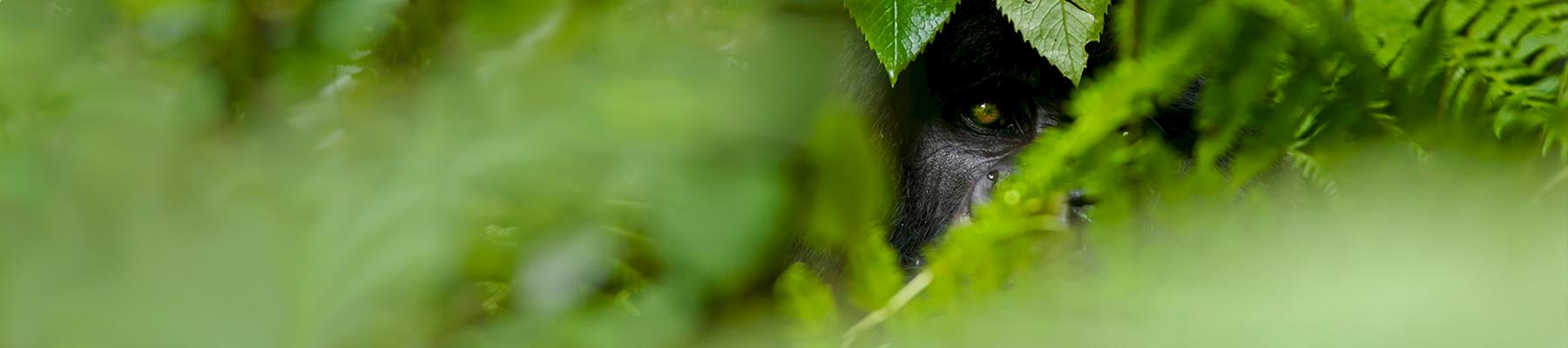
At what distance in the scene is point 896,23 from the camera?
78cm

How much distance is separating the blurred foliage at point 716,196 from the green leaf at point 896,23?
0.26 meters

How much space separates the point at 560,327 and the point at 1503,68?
0.36 metres

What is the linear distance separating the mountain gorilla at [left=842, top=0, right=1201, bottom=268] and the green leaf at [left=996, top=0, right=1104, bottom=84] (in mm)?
505

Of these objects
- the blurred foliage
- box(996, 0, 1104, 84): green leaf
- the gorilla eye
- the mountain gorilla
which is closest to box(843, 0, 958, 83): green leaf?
box(996, 0, 1104, 84): green leaf

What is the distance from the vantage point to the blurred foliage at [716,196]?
276mm

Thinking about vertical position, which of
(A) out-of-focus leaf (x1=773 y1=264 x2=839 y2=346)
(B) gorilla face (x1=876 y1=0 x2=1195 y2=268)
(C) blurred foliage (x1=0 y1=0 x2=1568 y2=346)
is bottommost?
(B) gorilla face (x1=876 y1=0 x2=1195 y2=268)

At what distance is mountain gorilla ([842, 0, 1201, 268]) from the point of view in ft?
4.53

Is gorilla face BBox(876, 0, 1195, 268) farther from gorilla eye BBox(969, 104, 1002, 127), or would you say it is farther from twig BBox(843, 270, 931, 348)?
twig BBox(843, 270, 931, 348)

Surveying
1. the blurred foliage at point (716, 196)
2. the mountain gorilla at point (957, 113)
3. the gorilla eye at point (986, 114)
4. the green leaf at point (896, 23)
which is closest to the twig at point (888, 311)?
Answer: the blurred foliage at point (716, 196)

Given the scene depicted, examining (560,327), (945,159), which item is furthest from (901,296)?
(945,159)

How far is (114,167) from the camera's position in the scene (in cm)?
39

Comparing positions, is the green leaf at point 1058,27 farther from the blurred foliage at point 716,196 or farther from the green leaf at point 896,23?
the blurred foliage at point 716,196

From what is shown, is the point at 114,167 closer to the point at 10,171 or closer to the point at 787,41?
the point at 10,171

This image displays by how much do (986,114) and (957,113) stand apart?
3 centimetres
